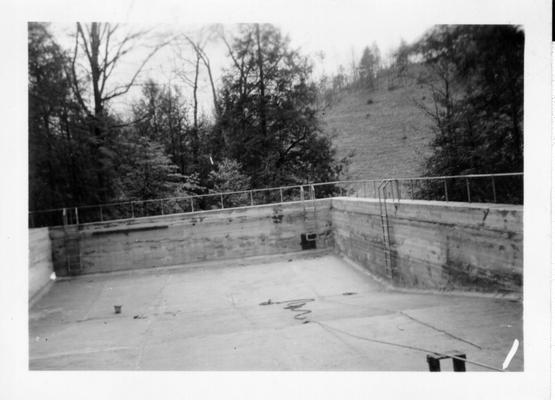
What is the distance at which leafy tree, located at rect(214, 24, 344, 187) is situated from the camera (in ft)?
75.0

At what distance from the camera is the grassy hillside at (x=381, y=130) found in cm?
3048

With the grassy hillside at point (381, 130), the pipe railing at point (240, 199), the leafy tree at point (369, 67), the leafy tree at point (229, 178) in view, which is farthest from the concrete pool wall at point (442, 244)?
the leafy tree at point (369, 67)

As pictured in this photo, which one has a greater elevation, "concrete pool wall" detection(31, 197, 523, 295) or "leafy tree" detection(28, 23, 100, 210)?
"leafy tree" detection(28, 23, 100, 210)

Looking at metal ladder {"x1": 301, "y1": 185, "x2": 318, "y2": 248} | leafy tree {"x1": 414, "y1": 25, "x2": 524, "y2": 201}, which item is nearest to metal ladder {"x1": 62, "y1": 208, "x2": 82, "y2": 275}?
metal ladder {"x1": 301, "y1": 185, "x2": 318, "y2": 248}

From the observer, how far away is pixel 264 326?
832 centimetres

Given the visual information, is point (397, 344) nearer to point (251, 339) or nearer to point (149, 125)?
point (251, 339)

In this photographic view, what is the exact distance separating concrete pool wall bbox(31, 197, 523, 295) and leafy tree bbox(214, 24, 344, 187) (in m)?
5.79

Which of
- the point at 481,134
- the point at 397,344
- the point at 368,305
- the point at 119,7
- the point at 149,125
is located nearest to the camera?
the point at 119,7

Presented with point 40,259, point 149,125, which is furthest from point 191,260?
point 149,125

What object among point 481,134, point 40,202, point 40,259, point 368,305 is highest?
point 481,134

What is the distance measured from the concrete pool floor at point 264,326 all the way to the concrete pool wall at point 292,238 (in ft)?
2.77

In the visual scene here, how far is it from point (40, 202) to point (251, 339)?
35.2 feet

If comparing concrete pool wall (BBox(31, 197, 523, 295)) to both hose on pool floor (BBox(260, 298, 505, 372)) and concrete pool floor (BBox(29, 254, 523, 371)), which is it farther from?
hose on pool floor (BBox(260, 298, 505, 372))
